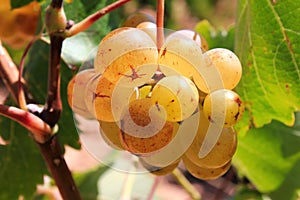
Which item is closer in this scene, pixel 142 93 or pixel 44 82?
pixel 142 93

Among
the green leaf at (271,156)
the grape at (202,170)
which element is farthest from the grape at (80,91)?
the green leaf at (271,156)

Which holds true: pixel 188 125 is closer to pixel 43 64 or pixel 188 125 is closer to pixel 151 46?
pixel 151 46

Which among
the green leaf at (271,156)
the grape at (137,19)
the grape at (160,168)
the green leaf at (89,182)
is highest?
the grape at (137,19)

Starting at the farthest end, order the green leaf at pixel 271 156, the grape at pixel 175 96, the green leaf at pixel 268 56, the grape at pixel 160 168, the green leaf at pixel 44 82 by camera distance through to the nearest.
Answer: the green leaf at pixel 271 156 < the green leaf at pixel 44 82 < the green leaf at pixel 268 56 < the grape at pixel 160 168 < the grape at pixel 175 96

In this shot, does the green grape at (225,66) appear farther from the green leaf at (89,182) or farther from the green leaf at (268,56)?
the green leaf at (89,182)

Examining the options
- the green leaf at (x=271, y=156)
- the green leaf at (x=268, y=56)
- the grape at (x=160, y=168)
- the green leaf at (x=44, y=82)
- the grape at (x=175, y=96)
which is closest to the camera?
the grape at (x=175, y=96)

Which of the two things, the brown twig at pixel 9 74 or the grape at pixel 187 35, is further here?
the brown twig at pixel 9 74

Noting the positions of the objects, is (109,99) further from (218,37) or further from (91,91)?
(218,37)

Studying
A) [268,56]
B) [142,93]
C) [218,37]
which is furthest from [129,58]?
[218,37]
